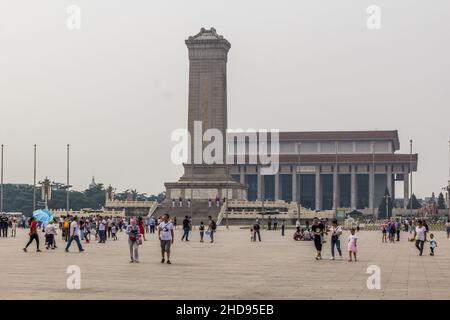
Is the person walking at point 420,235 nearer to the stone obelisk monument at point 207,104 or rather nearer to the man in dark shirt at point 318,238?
the man in dark shirt at point 318,238

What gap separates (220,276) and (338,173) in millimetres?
160345

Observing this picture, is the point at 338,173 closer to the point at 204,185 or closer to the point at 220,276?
the point at 204,185

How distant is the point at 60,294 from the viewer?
2339 cm

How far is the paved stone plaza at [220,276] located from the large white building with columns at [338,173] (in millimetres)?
135206

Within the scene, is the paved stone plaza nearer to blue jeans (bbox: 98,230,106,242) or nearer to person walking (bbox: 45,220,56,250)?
person walking (bbox: 45,220,56,250)

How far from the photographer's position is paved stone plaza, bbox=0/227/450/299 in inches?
945

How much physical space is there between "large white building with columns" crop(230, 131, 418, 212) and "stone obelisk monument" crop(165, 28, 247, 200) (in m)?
42.4

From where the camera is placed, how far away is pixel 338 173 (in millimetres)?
188750

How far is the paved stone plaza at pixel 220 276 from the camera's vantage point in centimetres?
2402

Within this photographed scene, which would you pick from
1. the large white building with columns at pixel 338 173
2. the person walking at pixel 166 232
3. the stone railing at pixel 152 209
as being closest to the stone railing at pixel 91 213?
the stone railing at pixel 152 209
